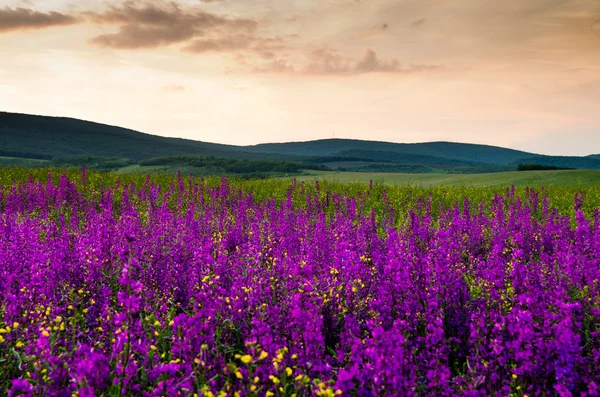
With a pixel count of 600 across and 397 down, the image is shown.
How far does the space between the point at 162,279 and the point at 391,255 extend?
272 cm

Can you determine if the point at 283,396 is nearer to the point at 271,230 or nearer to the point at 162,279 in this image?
the point at 162,279

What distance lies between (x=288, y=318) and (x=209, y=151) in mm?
115379

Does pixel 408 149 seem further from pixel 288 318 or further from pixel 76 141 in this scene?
pixel 288 318

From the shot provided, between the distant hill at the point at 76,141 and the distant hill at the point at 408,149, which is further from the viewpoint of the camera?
the distant hill at the point at 408,149

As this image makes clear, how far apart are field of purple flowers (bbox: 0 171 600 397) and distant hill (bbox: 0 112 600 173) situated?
121 feet

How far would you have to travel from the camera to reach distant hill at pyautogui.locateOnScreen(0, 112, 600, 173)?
7125 cm

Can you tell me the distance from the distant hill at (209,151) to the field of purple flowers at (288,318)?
37.0m

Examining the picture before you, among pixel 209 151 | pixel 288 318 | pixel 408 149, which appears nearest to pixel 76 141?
pixel 209 151

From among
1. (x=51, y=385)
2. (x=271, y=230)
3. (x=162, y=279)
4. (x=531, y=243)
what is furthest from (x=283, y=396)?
(x=531, y=243)

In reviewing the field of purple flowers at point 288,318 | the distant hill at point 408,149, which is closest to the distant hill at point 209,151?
the distant hill at point 408,149

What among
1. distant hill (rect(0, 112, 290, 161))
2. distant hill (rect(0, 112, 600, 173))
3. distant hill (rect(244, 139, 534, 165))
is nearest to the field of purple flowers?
distant hill (rect(0, 112, 600, 173))

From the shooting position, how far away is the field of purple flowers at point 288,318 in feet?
10.3

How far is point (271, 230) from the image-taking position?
8.96 m

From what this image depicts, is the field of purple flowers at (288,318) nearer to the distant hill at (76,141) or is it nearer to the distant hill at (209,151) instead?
the distant hill at (209,151)
